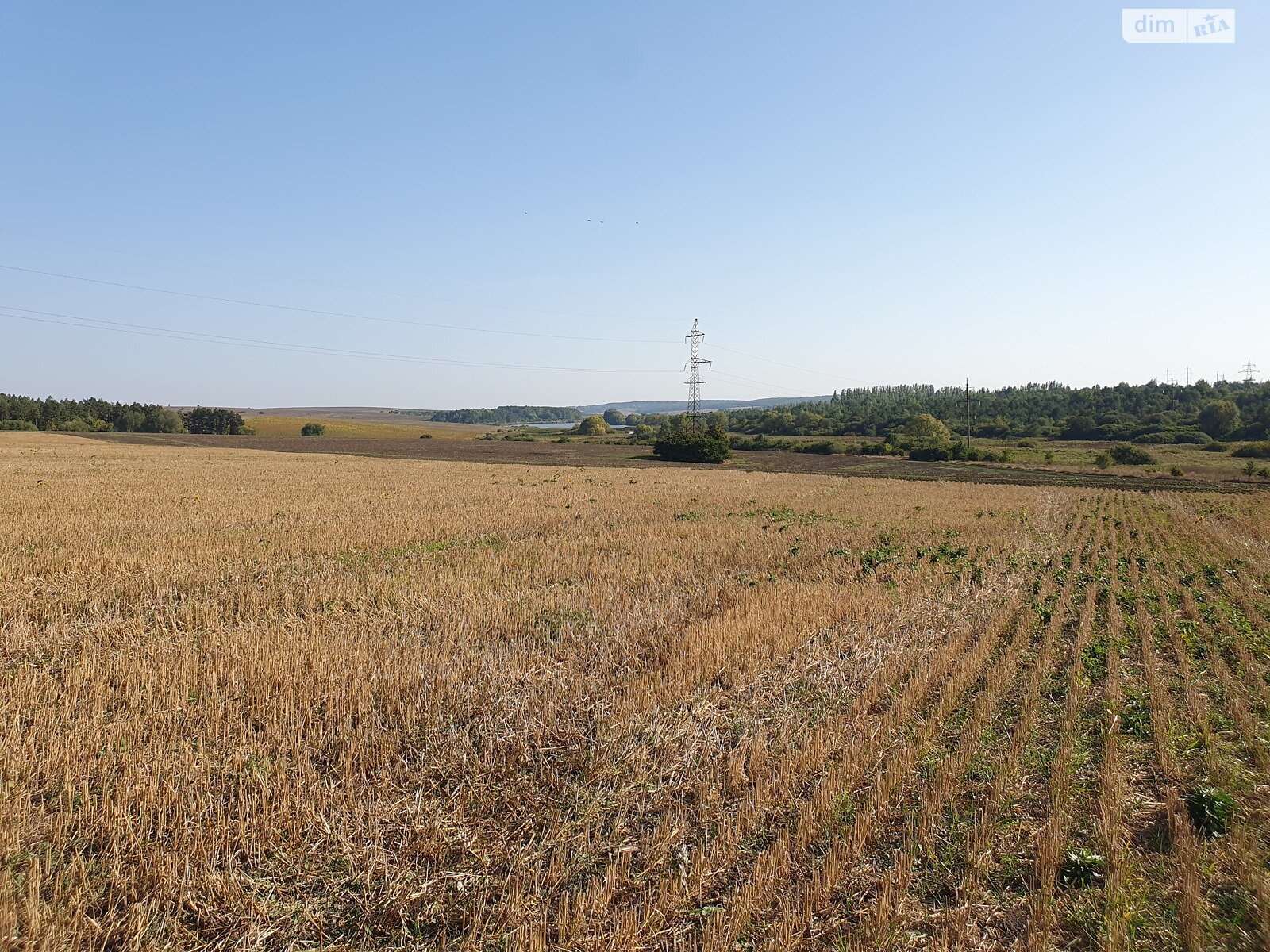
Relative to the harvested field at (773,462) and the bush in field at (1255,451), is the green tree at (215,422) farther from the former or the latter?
the bush in field at (1255,451)

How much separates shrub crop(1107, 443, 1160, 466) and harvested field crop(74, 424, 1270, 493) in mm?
14643

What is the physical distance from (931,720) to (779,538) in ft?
39.2

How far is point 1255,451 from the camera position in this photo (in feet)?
240

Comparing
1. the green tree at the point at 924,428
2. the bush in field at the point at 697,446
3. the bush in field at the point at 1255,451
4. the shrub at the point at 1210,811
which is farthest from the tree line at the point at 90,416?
the bush in field at the point at 1255,451

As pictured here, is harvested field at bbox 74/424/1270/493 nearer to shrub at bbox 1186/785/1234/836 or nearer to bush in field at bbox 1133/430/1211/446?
bush in field at bbox 1133/430/1211/446

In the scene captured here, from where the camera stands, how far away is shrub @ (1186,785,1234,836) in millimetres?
5391

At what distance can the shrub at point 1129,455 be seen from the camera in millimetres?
71062

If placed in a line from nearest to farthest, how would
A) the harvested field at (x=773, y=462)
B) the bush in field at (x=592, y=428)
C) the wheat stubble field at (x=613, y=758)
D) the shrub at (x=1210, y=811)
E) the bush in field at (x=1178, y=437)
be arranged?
the wheat stubble field at (x=613, y=758) → the shrub at (x=1210, y=811) → the harvested field at (x=773, y=462) → the bush in field at (x=1178, y=437) → the bush in field at (x=592, y=428)

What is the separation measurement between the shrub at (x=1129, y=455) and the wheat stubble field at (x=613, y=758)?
7025cm

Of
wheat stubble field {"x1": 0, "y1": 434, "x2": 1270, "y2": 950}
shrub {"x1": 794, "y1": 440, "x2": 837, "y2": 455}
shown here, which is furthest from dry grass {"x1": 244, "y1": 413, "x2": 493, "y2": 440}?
wheat stubble field {"x1": 0, "y1": 434, "x2": 1270, "y2": 950}

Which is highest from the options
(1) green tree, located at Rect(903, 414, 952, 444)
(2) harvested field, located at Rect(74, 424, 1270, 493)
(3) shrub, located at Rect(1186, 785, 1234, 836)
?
(1) green tree, located at Rect(903, 414, 952, 444)

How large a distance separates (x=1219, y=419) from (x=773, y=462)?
79526mm

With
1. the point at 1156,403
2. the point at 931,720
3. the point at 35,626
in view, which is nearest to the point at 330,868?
the point at 931,720

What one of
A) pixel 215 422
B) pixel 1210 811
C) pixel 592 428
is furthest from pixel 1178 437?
pixel 215 422
